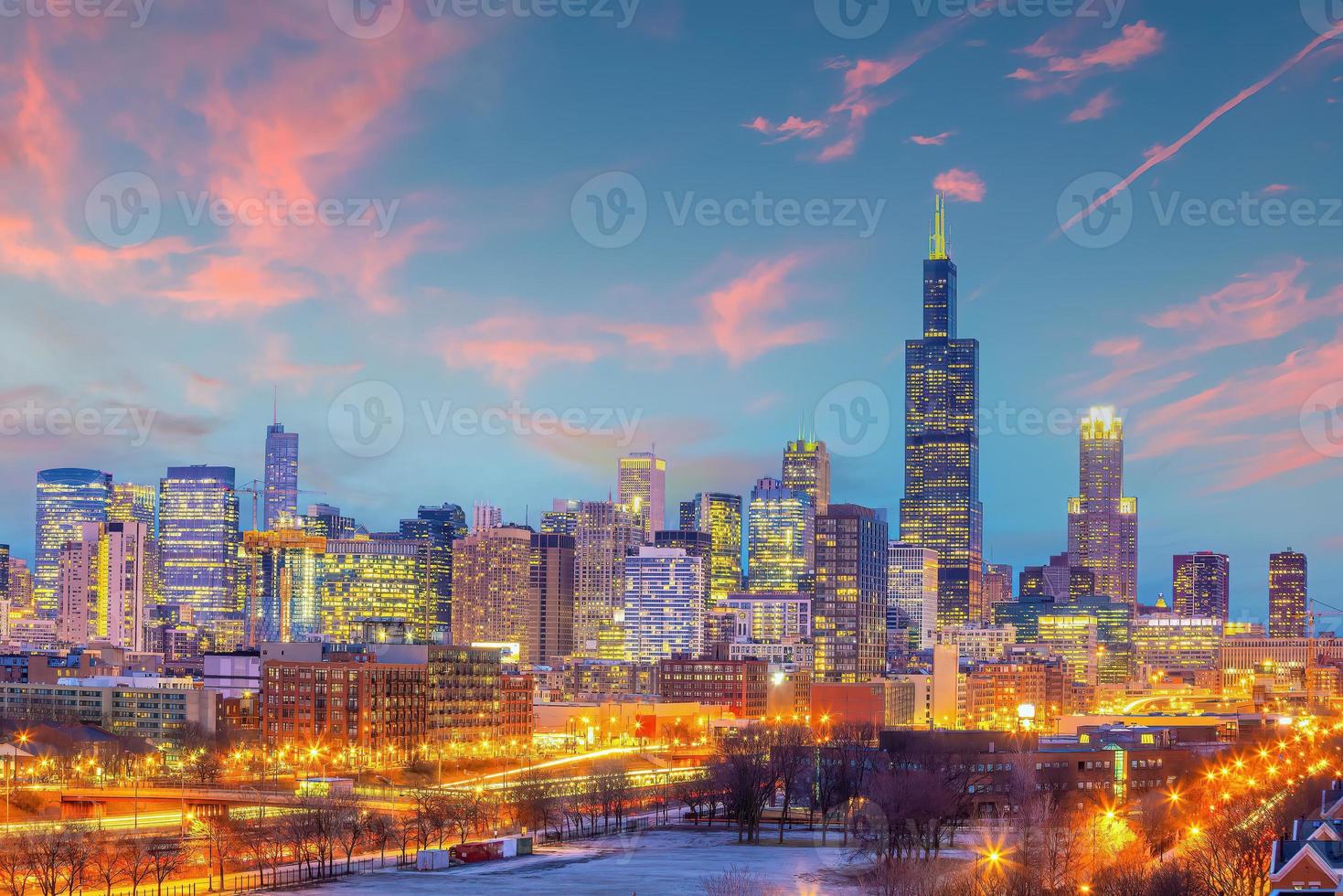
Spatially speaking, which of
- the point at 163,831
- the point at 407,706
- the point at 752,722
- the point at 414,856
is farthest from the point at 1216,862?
the point at 752,722

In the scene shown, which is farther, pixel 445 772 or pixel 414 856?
pixel 445 772

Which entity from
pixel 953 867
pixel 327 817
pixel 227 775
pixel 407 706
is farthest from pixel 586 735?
pixel 953 867

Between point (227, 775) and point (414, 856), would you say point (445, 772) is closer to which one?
point (227, 775)

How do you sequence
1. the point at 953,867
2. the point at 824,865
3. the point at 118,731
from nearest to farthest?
the point at 953,867 < the point at 824,865 < the point at 118,731

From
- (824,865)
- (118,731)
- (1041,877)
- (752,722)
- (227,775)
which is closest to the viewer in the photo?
(1041,877)

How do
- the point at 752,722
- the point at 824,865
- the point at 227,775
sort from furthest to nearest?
1. the point at 752,722
2. the point at 227,775
3. the point at 824,865

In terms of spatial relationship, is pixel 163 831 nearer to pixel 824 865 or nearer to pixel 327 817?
pixel 327 817
